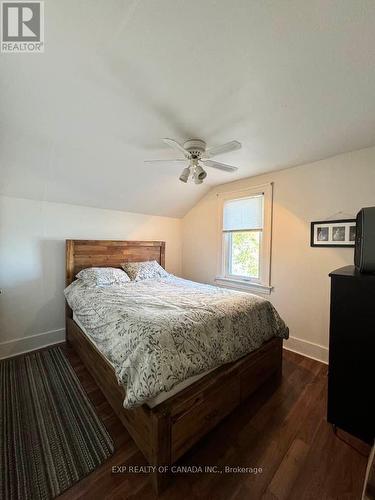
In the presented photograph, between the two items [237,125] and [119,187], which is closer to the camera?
[237,125]

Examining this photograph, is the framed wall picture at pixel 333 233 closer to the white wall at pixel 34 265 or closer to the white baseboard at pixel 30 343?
the white wall at pixel 34 265

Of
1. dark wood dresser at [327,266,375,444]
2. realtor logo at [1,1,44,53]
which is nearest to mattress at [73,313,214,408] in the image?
dark wood dresser at [327,266,375,444]

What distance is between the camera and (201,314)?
5.62 ft

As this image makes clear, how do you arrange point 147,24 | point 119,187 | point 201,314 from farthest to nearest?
point 119,187, point 201,314, point 147,24

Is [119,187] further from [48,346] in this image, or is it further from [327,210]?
[327,210]

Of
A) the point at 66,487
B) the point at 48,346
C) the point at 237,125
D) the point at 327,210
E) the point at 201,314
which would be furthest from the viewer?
the point at 48,346

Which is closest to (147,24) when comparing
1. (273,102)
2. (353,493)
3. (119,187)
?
(273,102)

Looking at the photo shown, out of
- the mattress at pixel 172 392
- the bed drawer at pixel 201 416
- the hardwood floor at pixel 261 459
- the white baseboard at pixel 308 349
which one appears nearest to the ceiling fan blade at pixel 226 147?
the mattress at pixel 172 392

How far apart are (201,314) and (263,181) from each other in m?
2.31

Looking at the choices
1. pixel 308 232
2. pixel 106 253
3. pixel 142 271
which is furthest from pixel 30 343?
pixel 308 232

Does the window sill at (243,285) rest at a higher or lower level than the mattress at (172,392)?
higher

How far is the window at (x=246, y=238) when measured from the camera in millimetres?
3074

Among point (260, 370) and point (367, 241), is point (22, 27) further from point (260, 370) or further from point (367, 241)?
point (260, 370)

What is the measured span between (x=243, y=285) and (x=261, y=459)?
2178 mm
